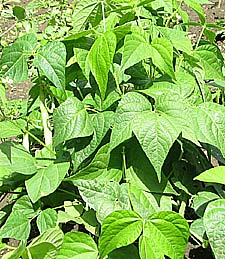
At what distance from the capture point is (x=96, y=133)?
1.38 m

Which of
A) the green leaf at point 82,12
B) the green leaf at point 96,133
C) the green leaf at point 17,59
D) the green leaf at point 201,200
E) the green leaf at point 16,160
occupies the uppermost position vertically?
the green leaf at point 82,12

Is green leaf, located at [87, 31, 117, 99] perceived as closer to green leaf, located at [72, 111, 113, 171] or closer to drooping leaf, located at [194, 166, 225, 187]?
green leaf, located at [72, 111, 113, 171]

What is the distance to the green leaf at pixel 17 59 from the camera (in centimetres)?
140

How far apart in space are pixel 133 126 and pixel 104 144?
0.69 feet

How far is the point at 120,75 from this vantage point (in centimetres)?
146

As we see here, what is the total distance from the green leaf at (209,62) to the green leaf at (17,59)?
44 cm

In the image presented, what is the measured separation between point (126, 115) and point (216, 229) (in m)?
0.32

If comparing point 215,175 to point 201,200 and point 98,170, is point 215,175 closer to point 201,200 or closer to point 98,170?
point 201,200

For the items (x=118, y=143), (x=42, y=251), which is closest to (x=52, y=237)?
(x=42, y=251)

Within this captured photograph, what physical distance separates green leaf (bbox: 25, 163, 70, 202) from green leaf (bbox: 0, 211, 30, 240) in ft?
0.31

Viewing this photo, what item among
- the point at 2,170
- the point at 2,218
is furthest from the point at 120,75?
the point at 2,218

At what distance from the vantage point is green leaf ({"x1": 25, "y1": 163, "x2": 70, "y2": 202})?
4.54ft

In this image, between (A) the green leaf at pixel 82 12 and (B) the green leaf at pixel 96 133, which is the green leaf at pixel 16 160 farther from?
(A) the green leaf at pixel 82 12

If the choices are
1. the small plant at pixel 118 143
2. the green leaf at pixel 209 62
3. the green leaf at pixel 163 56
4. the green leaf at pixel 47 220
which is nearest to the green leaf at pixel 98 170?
the small plant at pixel 118 143
